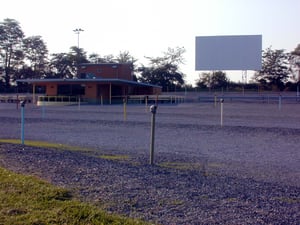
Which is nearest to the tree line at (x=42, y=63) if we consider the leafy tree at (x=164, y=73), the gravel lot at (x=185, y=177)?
the leafy tree at (x=164, y=73)

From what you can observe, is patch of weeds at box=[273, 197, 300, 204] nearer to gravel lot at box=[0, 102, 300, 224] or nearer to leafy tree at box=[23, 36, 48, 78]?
gravel lot at box=[0, 102, 300, 224]

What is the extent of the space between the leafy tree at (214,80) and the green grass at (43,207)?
71.7 m

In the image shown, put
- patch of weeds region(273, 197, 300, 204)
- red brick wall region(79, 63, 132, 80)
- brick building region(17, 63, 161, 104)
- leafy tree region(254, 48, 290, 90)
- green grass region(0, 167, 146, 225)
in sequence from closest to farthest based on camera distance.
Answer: green grass region(0, 167, 146, 225), patch of weeds region(273, 197, 300, 204), brick building region(17, 63, 161, 104), red brick wall region(79, 63, 132, 80), leafy tree region(254, 48, 290, 90)

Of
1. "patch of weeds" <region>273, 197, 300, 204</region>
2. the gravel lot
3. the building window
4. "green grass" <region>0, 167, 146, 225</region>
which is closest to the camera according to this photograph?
"green grass" <region>0, 167, 146, 225</region>

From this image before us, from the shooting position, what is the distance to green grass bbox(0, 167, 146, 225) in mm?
4438

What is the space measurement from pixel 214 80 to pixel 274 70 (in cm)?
1087

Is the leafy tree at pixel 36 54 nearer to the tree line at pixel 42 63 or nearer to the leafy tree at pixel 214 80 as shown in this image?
the tree line at pixel 42 63

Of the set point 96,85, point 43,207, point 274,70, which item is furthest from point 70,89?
point 43,207

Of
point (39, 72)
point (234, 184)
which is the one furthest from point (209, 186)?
point (39, 72)

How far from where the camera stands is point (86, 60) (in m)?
87.2

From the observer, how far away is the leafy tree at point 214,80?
76.7 m

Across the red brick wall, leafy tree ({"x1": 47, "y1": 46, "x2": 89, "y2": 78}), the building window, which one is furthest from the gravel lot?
leafy tree ({"x1": 47, "y1": 46, "x2": 89, "y2": 78})

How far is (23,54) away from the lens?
7938 centimetres

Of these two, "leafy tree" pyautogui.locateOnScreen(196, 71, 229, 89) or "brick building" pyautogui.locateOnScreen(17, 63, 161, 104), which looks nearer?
"brick building" pyautogui.locateOnScreen(17, 63, 161, 104)
